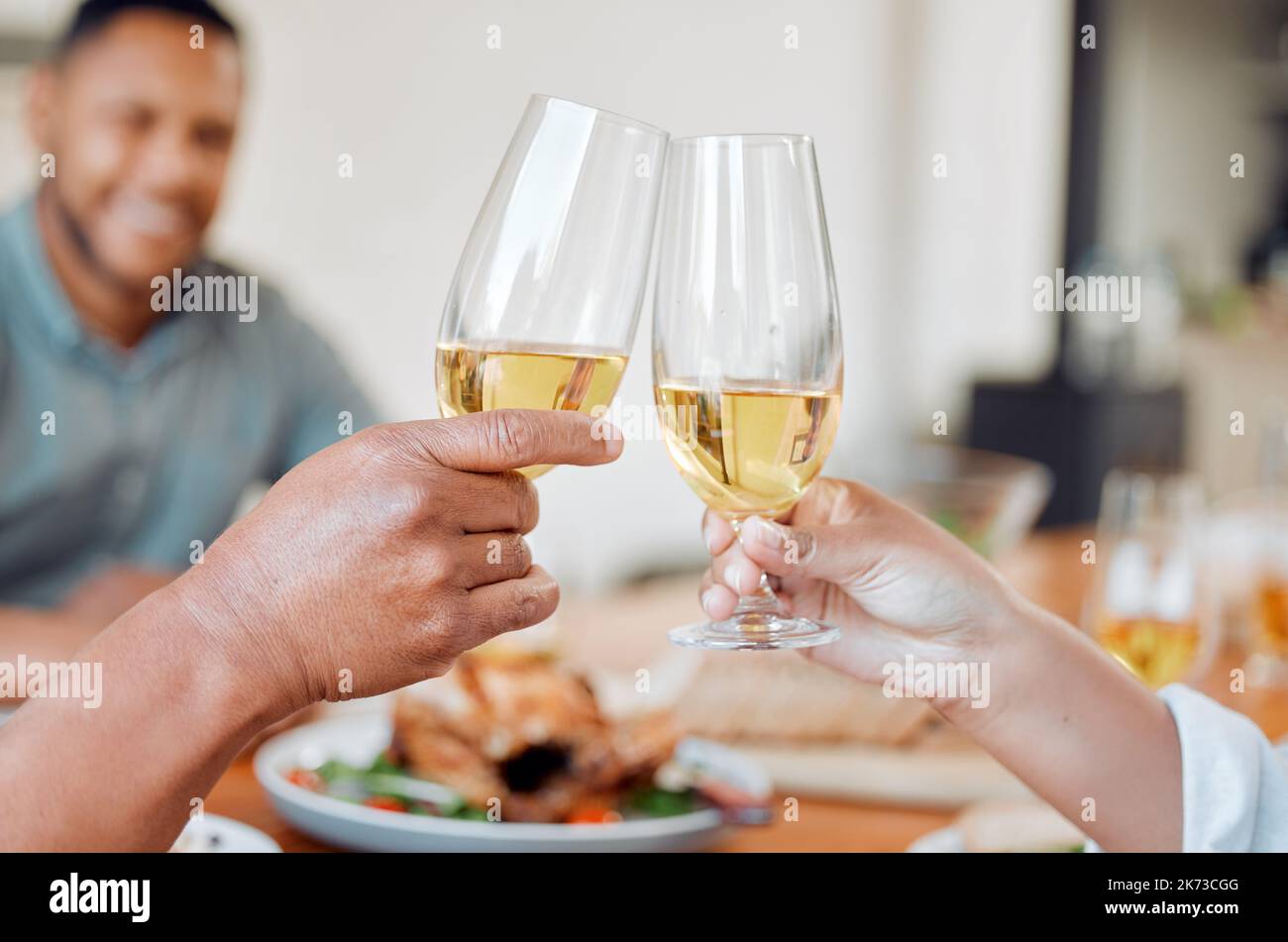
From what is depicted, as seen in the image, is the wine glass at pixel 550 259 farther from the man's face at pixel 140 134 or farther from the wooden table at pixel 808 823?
the man's face at pixel 140 134

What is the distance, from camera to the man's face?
2148 millimetres

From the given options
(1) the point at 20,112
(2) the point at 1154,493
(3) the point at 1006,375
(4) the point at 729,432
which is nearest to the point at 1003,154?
(3) the point at 1006,375

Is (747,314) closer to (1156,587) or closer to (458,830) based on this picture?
(458,830)

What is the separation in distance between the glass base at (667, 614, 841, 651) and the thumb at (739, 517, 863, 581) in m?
0.03

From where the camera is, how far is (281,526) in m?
0.67

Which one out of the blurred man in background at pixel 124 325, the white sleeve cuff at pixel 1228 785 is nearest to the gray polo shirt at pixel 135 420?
the blurred man in background at pixel 124 325

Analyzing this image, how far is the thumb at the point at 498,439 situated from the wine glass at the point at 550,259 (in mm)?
62

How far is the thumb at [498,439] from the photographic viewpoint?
2.19 feet

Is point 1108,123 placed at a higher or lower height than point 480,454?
higher

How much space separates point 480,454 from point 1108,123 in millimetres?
5655

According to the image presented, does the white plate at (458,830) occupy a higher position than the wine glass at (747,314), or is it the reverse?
the wine glass at (747,314)

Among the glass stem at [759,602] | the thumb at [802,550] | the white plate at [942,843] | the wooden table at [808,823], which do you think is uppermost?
the thumb at [802,550]

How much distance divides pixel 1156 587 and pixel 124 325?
6.05ft
